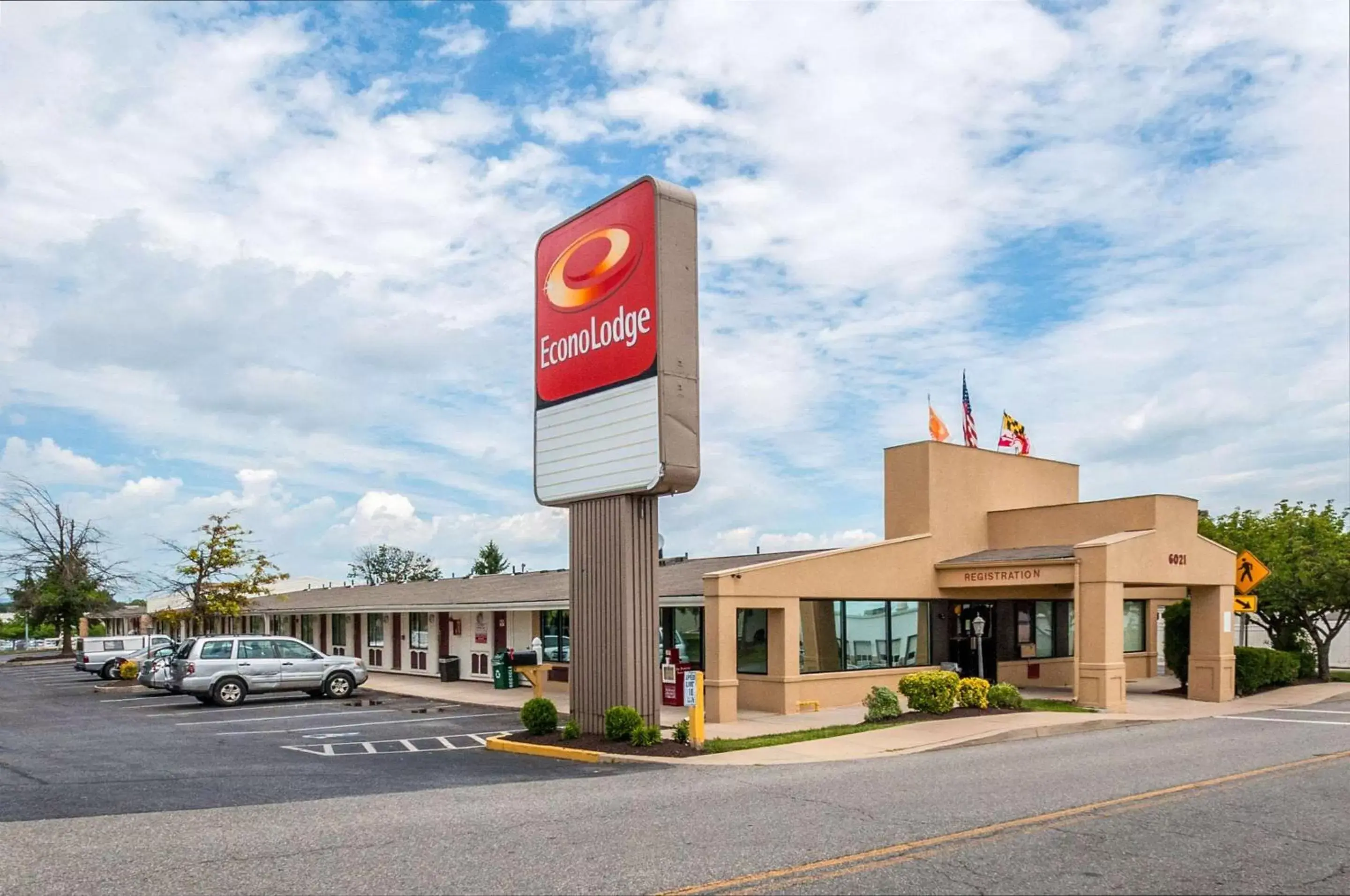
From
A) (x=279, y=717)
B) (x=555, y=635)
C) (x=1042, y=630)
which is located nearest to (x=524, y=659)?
(x=279, y=717)

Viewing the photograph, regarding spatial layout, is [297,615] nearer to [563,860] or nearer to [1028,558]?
[1028,558]

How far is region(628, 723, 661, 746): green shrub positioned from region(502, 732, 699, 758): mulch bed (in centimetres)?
4

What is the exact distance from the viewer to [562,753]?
52.6 feet

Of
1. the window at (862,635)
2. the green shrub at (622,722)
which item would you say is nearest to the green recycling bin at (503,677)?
the window at (862,635)

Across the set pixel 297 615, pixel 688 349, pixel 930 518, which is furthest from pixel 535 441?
pixel 297 615

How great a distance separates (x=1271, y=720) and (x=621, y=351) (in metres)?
13.5

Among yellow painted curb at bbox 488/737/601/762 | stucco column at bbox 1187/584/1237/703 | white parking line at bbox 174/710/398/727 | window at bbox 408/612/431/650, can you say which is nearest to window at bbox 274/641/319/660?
white parking line at bbox 174/710/398/727

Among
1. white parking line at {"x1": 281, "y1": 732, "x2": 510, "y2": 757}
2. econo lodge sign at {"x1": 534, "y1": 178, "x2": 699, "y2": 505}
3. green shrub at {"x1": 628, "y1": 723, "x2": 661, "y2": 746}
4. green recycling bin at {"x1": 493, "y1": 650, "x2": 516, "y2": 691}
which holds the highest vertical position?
econo lodge sign at {"x1": 534, "y1": 178, "x2": 699, "y2": 505}

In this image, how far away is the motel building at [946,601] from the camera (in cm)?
2162

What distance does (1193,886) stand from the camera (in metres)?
7.71

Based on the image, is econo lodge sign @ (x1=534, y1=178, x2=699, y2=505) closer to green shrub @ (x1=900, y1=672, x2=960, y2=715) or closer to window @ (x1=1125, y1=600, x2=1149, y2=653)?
green shrub @ (x1=900, y1=672, x2=960, y2=715)

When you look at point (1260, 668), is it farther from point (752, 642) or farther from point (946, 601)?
point (752, 642)

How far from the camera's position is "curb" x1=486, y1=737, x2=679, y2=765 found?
15.2 metres

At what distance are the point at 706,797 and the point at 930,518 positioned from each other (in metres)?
14.5
